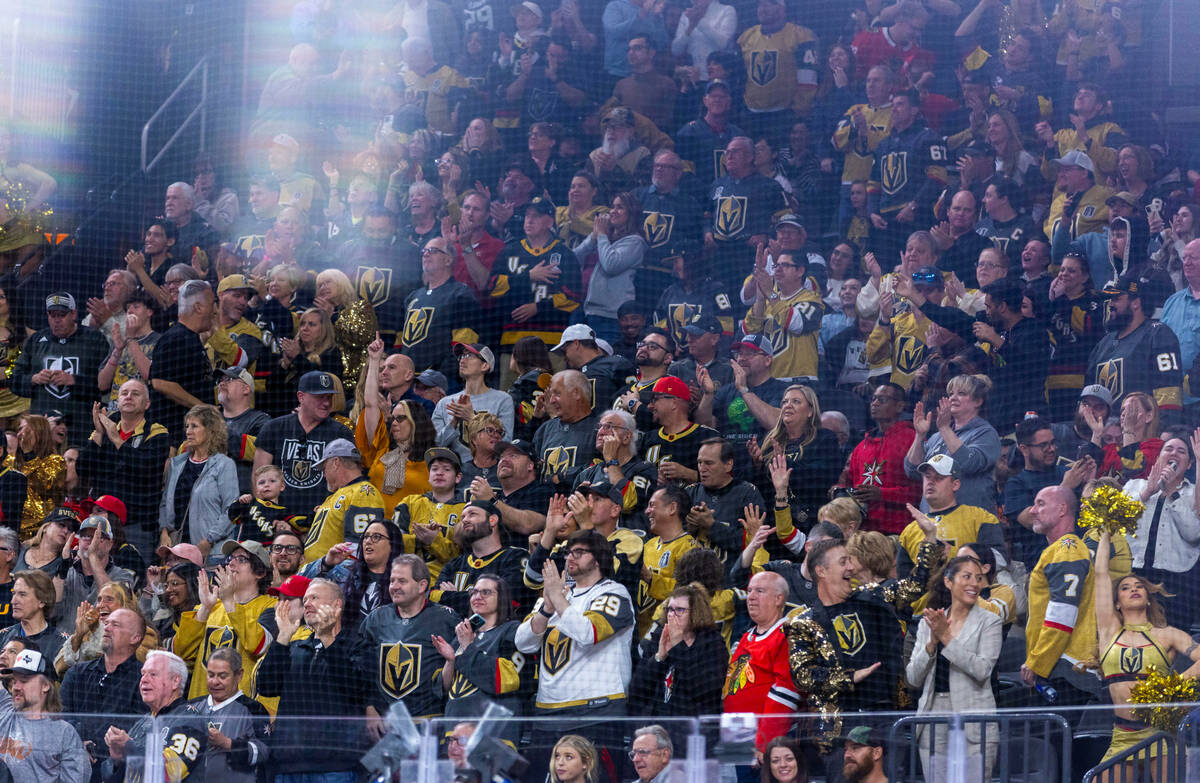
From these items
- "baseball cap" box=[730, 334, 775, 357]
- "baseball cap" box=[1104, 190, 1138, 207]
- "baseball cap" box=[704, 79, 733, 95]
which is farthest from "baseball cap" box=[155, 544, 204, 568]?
"baseball cap" box=[1104, 190, 1138, 207]

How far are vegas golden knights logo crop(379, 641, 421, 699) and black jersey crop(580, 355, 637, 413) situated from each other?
183cm

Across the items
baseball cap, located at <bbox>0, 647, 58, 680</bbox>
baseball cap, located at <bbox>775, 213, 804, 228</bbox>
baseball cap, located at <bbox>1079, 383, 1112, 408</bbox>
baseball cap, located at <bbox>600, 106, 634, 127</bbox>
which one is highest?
baseball cap, located at <bbox>600, 106, 634, 127</bbox>

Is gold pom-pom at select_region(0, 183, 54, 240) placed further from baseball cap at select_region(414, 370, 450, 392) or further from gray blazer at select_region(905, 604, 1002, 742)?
gray blazer at select_region(905, 604, 1002, 742)

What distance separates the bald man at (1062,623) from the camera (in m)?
5.77

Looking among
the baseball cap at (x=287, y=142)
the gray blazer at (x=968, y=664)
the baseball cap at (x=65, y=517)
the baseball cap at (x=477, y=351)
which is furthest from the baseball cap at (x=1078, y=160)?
the baseball cap at (x=65, y=517)

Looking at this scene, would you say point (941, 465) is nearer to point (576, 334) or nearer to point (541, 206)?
point (576, 334)

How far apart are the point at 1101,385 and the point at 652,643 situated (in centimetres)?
235

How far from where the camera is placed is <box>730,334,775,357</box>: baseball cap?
7.59 meters

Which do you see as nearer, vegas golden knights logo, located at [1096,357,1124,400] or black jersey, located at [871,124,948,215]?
vegas golden knights logo, located at [1096,357,1124,400]

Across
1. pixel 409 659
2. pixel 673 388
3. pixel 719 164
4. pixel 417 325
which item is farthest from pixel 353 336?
pixel 409 659

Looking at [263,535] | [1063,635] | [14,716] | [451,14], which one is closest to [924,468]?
[1063,635]

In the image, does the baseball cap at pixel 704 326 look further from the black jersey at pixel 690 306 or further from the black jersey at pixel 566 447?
the black jersey at pixel 566 447

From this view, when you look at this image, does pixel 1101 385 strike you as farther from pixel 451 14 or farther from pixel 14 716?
pixel 451 14

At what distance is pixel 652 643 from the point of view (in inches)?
236
